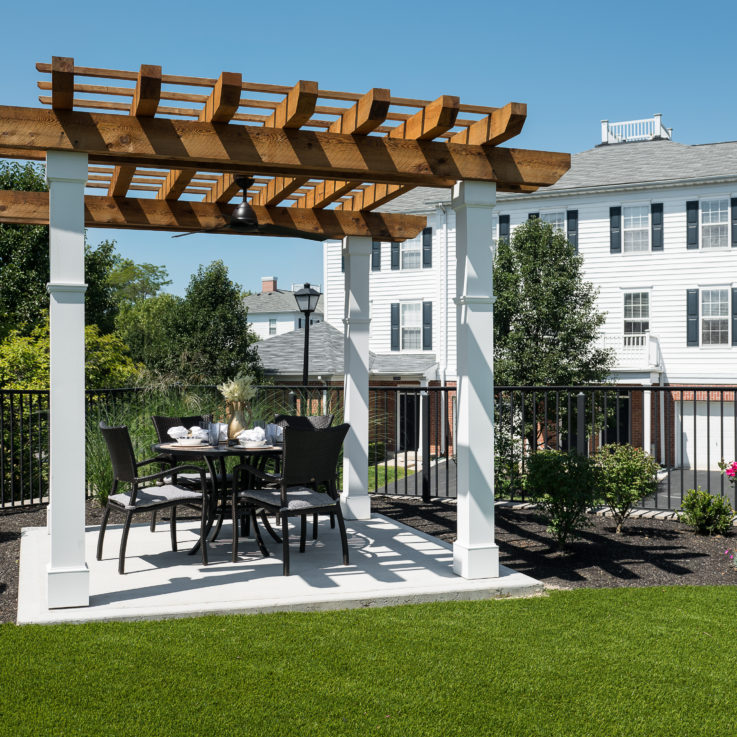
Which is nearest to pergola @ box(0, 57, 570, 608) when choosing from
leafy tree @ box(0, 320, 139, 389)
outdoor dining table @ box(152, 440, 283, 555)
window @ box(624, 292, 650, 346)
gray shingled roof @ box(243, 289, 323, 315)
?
outdoor dining table @ box(152, 440, 283, 555)

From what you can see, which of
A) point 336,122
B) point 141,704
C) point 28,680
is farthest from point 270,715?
point 336,122

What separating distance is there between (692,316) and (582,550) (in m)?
16.8

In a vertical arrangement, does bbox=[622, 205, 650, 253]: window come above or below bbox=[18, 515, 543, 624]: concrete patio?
→ above

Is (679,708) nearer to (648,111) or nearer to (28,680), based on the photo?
(28,680)

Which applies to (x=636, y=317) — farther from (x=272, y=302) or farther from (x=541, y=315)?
(x=272, y=302)

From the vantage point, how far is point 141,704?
327 centimetres

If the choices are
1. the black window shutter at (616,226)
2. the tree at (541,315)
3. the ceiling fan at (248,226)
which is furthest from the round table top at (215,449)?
the black window shutter at (616,226)

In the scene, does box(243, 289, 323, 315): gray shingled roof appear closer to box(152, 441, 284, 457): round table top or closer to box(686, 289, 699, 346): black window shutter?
box(686, 289, 699, 346): black window shutter

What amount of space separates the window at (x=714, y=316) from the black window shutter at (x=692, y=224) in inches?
53.9

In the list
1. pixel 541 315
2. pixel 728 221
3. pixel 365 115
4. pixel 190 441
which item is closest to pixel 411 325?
pixel 541 315

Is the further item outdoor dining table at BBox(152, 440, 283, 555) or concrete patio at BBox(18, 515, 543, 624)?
outdoor dining table at BBox(152, 440, 283, 555)

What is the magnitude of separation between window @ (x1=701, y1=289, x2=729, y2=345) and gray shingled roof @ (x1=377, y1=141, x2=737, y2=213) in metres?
3.18

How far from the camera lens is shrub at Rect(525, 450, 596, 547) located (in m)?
6.14

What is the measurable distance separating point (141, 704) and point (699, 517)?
5.71m
